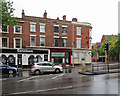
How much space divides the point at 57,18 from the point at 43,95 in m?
28.8

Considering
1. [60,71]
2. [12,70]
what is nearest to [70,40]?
[60,71]

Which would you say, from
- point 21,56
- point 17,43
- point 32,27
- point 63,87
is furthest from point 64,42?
point 63,87

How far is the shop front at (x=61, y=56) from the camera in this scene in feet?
103

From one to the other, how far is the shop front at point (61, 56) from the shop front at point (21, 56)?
5.98 ft

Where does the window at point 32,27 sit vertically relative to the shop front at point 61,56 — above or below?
above

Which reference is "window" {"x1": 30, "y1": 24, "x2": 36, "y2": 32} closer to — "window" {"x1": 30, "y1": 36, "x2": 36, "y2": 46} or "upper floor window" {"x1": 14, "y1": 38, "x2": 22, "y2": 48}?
"window" {"x1": 30, "y1": 36, "x2": 36, "y2": 46}

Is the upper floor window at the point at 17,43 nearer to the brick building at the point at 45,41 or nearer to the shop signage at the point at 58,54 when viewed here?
the brick building at the point at 45,41

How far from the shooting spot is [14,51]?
91.1 ft

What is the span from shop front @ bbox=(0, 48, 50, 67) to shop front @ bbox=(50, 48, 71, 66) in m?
1.82

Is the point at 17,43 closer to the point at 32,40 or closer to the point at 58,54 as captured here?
the point at 32,40

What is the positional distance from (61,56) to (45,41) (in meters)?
5.47

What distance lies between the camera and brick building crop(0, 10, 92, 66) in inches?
1096

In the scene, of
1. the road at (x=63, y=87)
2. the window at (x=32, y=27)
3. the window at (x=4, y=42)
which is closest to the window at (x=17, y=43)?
the window at (x=4, y=42)

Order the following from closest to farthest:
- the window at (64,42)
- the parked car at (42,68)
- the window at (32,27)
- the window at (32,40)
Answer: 1. the parked car at (42,68)
2. the window at (32,40)
3. the window at (32,27)
4. the window at (64,42)
